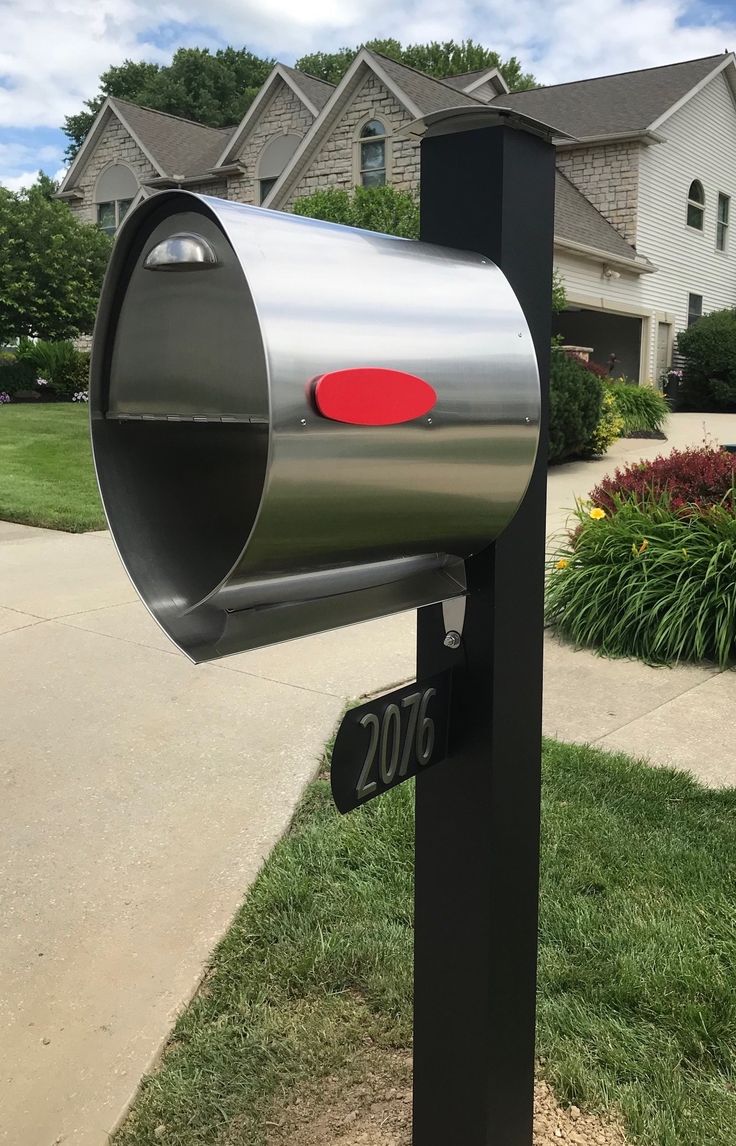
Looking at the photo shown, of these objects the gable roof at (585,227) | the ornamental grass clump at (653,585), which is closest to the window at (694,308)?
the gable roof at (585,227)

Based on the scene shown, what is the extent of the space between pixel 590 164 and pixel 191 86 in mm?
39872

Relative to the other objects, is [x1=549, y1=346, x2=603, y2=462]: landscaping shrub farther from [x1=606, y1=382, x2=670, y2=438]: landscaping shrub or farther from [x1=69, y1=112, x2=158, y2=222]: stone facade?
[x1=69, y1=112, x2=158, y2=222]: stone facade

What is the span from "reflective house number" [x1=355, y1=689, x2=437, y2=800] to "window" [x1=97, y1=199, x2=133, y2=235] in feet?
96.6

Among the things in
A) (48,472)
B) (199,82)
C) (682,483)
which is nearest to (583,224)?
(48,472)

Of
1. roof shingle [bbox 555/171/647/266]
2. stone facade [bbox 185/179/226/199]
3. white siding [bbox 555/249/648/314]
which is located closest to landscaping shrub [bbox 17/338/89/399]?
stone facade [bbox 185/179/226/199]

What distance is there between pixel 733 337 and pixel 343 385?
2479 cm

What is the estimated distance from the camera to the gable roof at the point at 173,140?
27750 millimetres

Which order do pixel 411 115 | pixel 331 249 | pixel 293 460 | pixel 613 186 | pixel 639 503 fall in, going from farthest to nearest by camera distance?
pixel 613 186 → pixel 411 115 → pixel 639 503 → pixel 331 249 → pixel 293 460

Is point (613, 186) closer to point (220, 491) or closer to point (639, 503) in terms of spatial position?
point (639, 503)

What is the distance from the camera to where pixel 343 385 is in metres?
1.11

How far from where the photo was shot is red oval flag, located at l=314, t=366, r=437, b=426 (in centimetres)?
109

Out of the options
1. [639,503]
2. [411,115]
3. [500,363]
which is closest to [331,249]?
[500,363]

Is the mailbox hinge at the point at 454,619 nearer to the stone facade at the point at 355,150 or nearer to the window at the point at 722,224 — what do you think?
the stone facade at the point at 355,150

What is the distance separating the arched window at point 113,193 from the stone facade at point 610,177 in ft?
41.0
